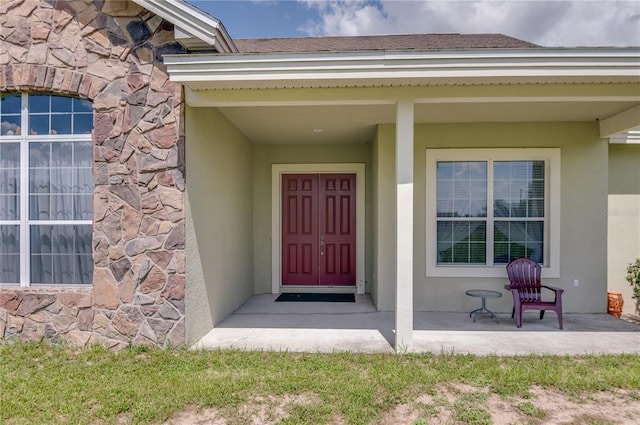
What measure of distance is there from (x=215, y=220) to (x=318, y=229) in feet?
8.97

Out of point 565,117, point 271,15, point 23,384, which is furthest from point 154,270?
point 271,15

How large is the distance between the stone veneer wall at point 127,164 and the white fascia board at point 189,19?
0.76 ft

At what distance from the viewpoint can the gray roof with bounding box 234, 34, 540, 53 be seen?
21.9 ft

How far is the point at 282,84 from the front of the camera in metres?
3.89

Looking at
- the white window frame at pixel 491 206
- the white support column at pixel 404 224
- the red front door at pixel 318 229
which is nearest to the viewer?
the white support column at pixel 404 224

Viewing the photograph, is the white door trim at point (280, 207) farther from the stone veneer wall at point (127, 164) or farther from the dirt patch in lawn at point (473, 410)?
the dirt patch in lawn at point (473, 410)

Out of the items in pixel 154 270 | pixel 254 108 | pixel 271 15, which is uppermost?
pixel 271 15

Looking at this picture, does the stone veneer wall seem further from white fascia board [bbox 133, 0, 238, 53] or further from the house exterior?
white fascia board [bbox 133, 0, 238, 53]

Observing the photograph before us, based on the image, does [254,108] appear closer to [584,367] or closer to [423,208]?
[423,208]

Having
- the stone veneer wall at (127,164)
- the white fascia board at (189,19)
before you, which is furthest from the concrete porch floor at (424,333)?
the white fascia board at (189,19)

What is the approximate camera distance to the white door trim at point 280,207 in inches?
278

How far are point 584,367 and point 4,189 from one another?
261 inches

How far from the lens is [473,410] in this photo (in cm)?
283

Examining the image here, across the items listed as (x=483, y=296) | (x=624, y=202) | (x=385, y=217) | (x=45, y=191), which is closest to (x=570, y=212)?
(x=624, y=202)
